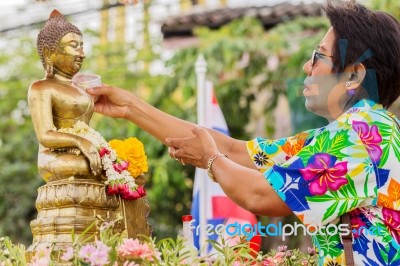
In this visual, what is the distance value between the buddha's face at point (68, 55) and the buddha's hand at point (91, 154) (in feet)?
1.02

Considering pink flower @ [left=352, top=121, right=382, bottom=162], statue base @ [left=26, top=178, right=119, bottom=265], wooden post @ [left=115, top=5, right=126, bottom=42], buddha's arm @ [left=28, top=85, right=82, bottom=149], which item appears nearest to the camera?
pink flower @ [left=352, top=121, right=382, bottom=162]

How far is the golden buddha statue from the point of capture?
10.3 ft

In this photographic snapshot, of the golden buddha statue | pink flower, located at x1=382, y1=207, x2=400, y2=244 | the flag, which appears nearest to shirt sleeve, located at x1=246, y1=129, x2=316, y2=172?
the golden buddha statue

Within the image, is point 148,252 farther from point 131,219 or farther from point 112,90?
point 112,90

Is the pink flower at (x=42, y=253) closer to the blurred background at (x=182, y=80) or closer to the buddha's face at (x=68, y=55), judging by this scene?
the buddha's face at (x=68, y=55)

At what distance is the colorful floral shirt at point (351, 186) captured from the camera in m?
2.80

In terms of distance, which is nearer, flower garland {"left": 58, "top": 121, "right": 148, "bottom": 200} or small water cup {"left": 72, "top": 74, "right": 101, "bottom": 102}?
flower garland {"left": 58, "top": 121, "right": 148, "bottom": 200}

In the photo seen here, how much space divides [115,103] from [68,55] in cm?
44

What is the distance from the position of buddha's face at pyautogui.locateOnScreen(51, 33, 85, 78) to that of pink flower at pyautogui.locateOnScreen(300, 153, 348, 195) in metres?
1.04

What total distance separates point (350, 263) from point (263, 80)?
27.8ft

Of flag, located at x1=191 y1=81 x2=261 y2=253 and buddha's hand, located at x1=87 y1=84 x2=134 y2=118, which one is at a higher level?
flag, located at x1=191 y1=81 x2=261 y2=253

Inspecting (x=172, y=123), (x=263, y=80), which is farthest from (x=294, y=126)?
(x=172, y=123)

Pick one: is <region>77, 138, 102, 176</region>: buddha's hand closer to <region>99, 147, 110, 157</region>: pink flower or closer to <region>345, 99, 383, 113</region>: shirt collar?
<region>99, 147, 110, 157</region>: pink flower

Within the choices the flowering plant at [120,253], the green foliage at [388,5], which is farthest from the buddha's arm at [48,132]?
the green foliage at [388,5]
